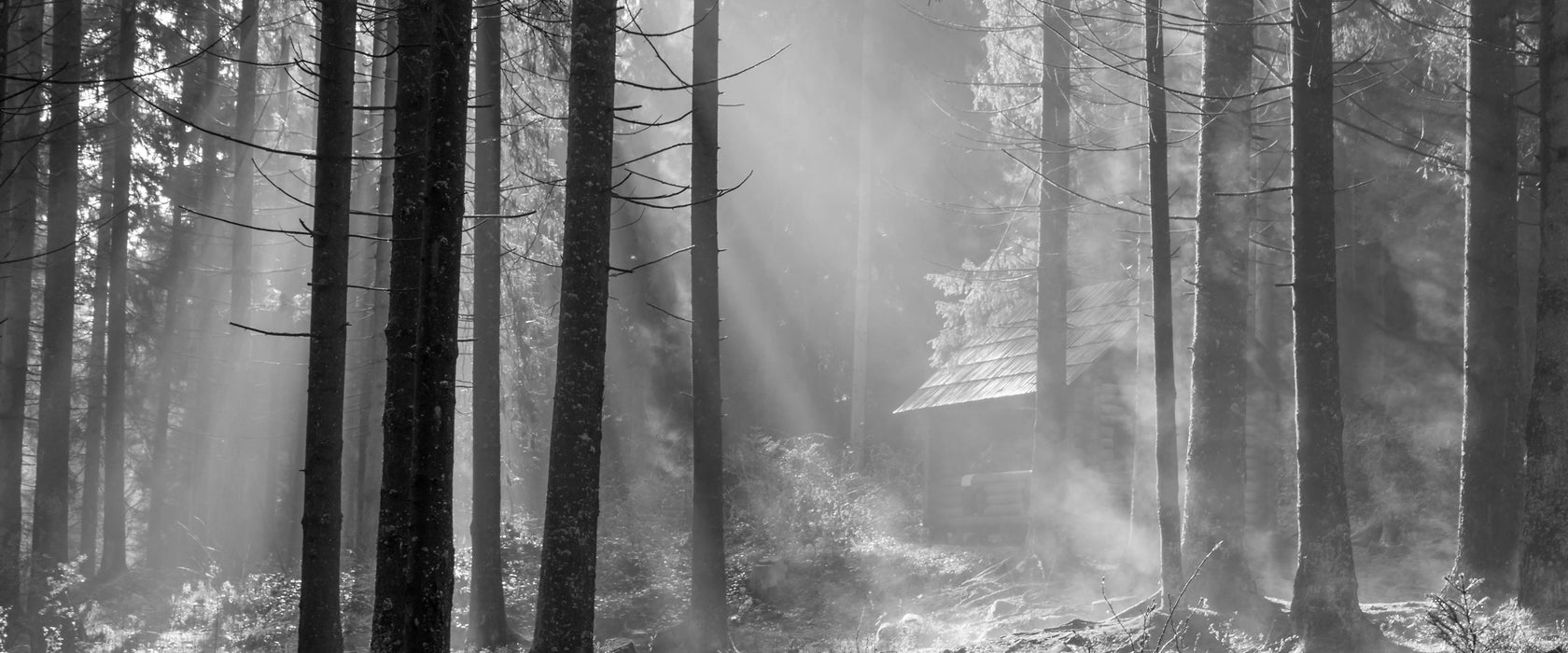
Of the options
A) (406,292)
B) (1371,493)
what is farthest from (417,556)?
(1371,493)

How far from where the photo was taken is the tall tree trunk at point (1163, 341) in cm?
1333

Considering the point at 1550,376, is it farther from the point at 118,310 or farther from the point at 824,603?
the point at 118,310

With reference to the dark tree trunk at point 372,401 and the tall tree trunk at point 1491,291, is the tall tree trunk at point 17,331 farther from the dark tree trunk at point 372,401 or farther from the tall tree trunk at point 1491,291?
the tall tree trunk at point 1491,291

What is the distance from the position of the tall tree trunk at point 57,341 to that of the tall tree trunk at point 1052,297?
50.1ft

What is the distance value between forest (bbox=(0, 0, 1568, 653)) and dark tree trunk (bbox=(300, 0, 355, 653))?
0.05m

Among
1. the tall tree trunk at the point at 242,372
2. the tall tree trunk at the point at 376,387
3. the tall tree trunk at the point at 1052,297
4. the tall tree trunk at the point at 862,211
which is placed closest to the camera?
the tall tree trunk at the point at 1052,297

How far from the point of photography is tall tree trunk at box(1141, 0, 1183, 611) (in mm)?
13328

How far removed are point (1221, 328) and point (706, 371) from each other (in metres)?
6.09

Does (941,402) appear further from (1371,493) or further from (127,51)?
(127,51)

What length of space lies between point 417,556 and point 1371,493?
1773 cm

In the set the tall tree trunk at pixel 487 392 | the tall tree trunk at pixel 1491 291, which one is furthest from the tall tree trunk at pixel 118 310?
the tall tree trunk at pixel 1491 291

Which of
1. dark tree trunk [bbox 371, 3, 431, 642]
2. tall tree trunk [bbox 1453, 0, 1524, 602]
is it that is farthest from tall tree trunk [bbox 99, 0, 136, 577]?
tall tree trunk [bbox 1453, 0, 1524, 602]

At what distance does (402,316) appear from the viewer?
337 inches

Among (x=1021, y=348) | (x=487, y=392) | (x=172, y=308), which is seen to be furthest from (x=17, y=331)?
(x=1021, y=348)
